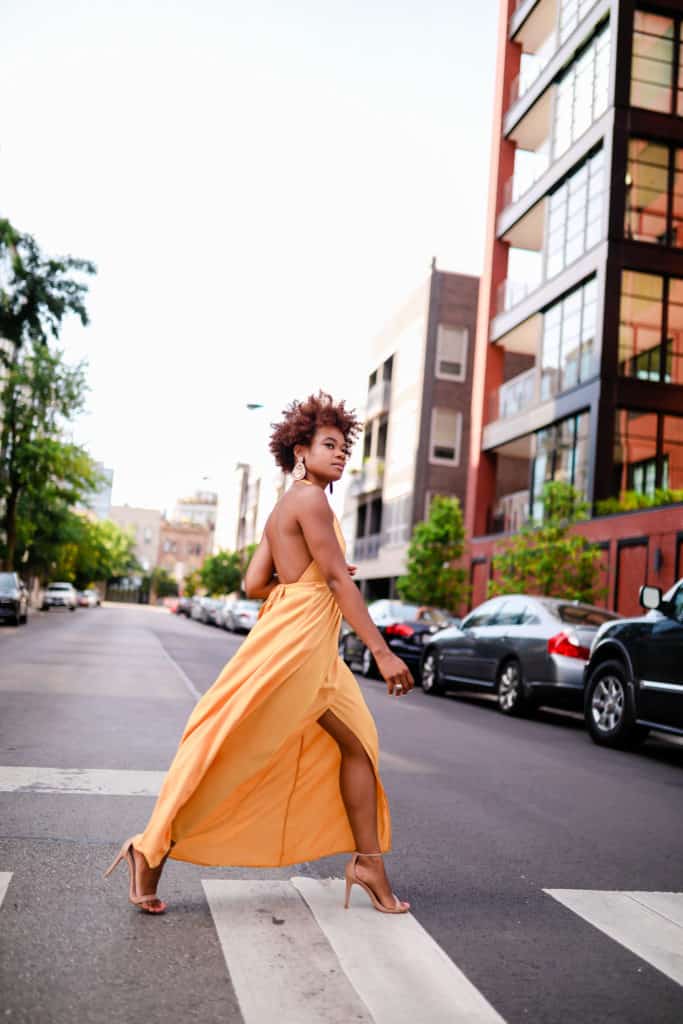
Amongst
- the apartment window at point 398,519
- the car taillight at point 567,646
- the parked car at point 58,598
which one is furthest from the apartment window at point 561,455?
the parked car at point 58,598

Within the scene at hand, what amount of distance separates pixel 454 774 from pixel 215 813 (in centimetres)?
426

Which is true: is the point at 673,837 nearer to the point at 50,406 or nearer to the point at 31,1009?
the point at 31,1009

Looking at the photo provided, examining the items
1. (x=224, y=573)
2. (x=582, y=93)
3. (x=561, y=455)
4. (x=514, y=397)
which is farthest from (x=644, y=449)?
(x=224, y=573)

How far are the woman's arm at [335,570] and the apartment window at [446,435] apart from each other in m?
38.6

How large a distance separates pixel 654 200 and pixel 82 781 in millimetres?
23061

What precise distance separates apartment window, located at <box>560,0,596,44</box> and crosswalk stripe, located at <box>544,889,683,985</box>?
2790cm

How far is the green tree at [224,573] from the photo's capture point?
265 feet

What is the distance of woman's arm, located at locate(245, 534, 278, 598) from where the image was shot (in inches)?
155

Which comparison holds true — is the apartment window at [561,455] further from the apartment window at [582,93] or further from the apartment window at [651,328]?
the apartment window at [582,93]

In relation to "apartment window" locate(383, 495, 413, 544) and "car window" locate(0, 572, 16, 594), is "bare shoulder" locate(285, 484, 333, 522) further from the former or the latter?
"apartment window" locate(383, 495, 413, 544)

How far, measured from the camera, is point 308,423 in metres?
4.02

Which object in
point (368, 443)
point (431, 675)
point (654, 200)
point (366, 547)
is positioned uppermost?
point (654, 200)

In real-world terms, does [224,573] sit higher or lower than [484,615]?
higher

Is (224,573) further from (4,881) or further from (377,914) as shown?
(377,914)
